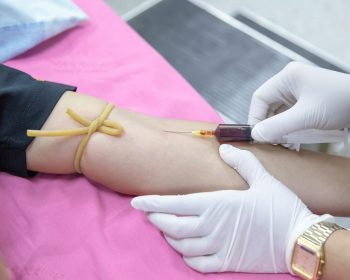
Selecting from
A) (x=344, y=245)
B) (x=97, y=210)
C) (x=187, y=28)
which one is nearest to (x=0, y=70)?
(x=97, y=210)

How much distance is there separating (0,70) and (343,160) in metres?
0.81

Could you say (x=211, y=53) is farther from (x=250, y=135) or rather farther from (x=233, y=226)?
(x=233, y=226)

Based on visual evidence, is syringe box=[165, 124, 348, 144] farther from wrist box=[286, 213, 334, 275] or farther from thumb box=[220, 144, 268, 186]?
wrist box=[286, 213, 334, 275]

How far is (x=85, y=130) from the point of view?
911mm

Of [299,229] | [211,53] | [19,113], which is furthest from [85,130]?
[211,53]

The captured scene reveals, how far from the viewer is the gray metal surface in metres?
1.66

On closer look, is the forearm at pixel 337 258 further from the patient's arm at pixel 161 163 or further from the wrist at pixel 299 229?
the patient's arm at pixel 161 163

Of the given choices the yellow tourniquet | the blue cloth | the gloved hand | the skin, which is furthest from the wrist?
the blue cloth

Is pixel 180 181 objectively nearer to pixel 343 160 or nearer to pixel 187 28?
pixel 343 160

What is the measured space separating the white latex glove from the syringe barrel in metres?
0.15

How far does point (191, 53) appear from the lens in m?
1.83

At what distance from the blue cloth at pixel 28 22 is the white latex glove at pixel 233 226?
2.03 feet

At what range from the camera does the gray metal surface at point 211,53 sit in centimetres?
166

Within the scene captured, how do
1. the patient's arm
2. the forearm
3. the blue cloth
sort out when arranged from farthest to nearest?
the blue cloth < the patient's arm < the forearm
